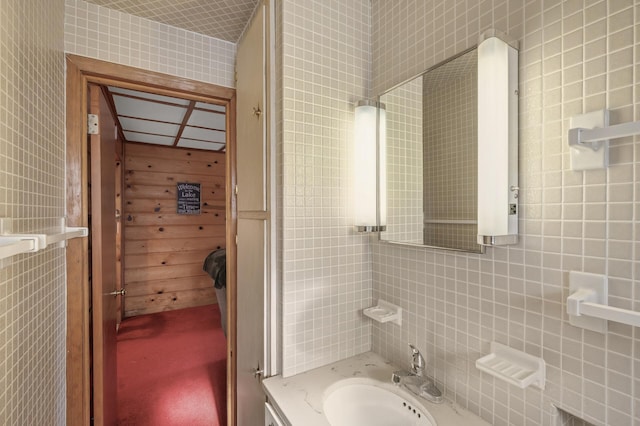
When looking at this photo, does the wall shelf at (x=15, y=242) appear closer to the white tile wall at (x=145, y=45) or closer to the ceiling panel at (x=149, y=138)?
the white tile wall at (x=145, y=45)

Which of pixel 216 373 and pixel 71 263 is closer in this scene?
pixel 71 263

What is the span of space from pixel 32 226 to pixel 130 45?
105cm

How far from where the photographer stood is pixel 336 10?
3.96 feet

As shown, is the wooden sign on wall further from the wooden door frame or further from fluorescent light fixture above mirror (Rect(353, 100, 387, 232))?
fluorescent light fixture above mirror (Rect(353, 100, 387, 232))

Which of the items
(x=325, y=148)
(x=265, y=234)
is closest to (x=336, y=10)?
(x=325, y=148)

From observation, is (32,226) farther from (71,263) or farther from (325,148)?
(325,148)

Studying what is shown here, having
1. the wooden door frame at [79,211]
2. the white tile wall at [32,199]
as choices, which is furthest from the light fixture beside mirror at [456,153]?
the wooden door frame at [79,211]

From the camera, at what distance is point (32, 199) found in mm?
919

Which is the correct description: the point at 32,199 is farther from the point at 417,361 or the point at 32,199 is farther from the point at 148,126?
the point at 148,126

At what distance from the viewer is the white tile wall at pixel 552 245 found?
592mm

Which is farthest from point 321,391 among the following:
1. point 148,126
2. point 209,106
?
point 148,126

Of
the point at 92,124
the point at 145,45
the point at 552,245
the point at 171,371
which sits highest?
the point at 145,45

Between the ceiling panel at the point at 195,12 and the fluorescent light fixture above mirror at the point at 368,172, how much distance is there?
809 millimetres

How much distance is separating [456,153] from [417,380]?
30.7 inches
